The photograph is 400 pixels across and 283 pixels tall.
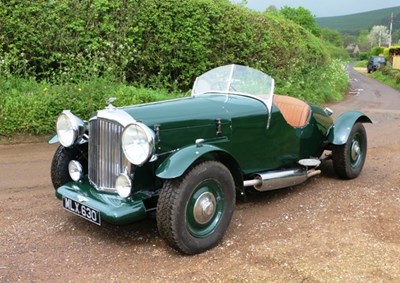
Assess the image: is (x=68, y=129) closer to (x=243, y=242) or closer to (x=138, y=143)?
(x=138, y=143)

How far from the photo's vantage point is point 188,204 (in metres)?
3.93

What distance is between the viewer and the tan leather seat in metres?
5.69

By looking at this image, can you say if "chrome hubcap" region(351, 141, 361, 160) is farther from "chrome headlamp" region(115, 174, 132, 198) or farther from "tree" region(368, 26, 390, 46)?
"tree" region(368, 26, 390, 46)

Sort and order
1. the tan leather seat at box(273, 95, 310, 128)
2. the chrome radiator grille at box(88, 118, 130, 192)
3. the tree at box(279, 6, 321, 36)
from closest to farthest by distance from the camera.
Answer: the chrome radiator grille at box(88, 118, 130, 192) → the tan leather seat at box(273, 95, 310, 128) → the tree at box(279, 6, 321, 36)

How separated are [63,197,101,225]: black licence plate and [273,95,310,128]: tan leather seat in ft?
8.59

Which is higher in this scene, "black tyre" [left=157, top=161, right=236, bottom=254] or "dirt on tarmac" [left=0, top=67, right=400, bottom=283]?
"black tyre" [left=157, top=161, right=236, bottom=254]

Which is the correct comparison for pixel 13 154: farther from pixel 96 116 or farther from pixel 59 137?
pixel 96 116

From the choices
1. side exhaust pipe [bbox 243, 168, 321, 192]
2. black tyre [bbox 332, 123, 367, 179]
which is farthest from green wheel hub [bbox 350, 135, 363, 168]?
side exhaust pipe [bbox 243, 168, 321, 192]

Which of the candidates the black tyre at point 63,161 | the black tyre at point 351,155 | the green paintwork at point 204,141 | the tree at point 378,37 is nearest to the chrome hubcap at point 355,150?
the black tyre at point 351,155

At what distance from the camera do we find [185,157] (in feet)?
12.9

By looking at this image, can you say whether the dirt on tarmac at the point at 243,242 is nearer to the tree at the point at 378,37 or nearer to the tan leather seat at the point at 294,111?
the tan leather seat at the point at 294,111

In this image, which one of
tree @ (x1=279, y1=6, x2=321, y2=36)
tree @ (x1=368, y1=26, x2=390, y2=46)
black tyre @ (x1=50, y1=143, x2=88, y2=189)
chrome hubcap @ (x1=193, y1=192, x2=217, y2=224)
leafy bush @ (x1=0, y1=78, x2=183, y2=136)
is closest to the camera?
chrome hubcap @ (x1=193, y1=192, x2=217, y2=224)

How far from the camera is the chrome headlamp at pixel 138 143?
3.87m

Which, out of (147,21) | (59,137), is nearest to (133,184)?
(59,137)
